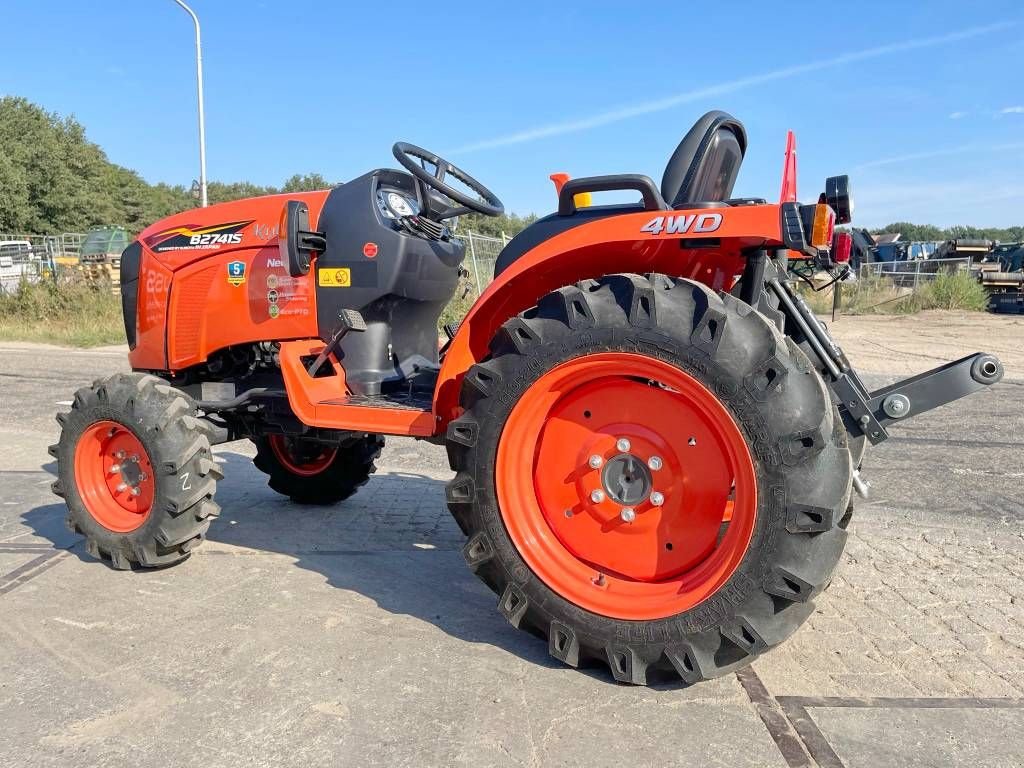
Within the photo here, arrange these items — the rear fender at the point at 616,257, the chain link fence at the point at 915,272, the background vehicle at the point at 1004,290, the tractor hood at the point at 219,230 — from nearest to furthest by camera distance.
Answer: the rear fender at the point at 616,257
the tractor hood at the point at 219,230
the background vehicle at the point at 1004,290
the chain link fence at the point at 915,272

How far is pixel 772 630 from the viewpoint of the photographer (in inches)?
93.4

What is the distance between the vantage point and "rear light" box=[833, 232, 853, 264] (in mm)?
3207

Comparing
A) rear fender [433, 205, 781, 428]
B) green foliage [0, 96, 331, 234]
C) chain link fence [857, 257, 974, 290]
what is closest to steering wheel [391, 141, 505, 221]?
rear fender [433, 205, 781, 428]

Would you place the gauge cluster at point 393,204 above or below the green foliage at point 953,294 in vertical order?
above

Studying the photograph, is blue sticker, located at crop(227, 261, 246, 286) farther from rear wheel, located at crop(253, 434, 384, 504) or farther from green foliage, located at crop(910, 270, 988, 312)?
green foliage, located at crop(910, 270, 988, 312)

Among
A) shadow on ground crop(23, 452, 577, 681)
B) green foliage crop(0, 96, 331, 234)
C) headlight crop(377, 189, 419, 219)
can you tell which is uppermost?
green foliage crop(0, 96, 331, 234)

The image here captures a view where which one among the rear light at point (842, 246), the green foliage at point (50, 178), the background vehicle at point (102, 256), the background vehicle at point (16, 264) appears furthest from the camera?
the green foliage at point (50, 178)

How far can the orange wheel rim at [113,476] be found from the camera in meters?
3.71

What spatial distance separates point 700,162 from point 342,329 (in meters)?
1.65

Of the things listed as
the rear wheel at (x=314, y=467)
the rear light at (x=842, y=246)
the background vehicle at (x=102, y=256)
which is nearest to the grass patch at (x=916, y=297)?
the background vehicle at (x=102, y=256)

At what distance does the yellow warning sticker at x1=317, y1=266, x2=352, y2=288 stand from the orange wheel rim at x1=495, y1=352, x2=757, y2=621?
134 centimetres

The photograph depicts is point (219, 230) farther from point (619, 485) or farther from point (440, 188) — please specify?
point (619, 485)

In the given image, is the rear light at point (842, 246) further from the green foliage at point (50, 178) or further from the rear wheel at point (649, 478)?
the green foliage at point (50, 178)

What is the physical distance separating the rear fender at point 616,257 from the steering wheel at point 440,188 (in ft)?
2.88
